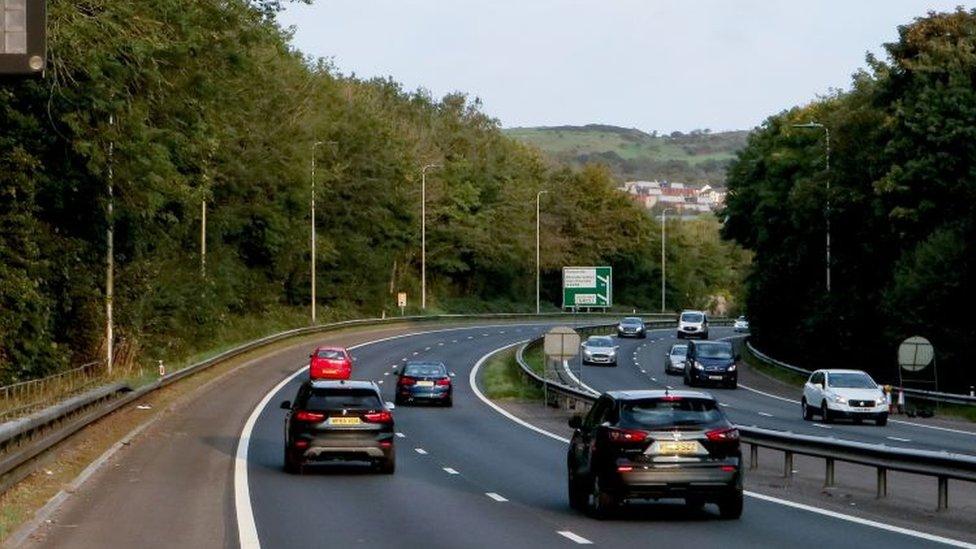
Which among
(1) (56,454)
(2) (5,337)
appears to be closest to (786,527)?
(1) (56,454)

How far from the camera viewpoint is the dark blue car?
52.1 meters

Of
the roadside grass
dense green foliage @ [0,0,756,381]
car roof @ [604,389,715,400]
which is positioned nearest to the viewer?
car roof @ [604,389,715,400]

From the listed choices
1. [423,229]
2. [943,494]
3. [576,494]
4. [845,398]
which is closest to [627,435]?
[576,494]

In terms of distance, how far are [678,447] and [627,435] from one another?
0.59m

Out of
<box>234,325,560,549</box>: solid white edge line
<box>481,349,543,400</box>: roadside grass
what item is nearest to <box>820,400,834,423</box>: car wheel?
<box>481,349,543,400</box>: roadside grass

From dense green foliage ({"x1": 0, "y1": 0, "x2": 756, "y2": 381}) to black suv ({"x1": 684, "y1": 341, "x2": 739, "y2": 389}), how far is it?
20502mm

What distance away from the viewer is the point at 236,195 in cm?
8850

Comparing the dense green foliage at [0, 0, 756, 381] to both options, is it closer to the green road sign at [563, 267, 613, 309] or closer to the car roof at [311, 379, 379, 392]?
the car roof at [311, 379, 379, 392]

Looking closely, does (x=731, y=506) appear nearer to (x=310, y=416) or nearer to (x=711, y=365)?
(x=310, y=416)

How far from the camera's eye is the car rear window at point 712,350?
6719 cm

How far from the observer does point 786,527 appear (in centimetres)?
1850

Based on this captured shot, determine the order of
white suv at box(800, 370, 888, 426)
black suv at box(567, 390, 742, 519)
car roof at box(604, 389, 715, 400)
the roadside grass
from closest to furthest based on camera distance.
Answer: black suv at box(567, 390, 742, 519)
car roof at box(604, 389, 715, 400)
white suv at box(800, 370, 888, 426)
the roadside grass

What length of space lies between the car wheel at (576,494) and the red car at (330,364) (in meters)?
40.2

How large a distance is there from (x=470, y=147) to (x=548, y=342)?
95427mm
